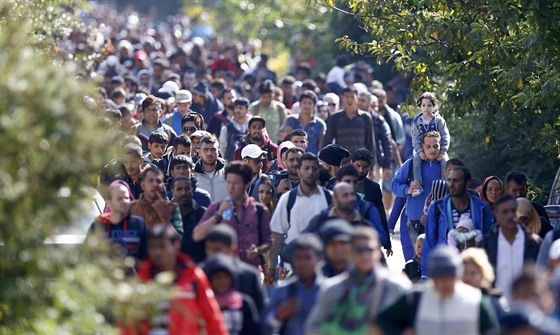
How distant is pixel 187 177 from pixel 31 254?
4.35 m

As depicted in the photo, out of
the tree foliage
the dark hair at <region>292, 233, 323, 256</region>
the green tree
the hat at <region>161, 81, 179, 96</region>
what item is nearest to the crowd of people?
the dark hair at <region>292, 233, 323, 256</region>

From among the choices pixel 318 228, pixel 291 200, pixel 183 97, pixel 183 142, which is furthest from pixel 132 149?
pixel 183 97

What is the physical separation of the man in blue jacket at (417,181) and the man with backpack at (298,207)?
2.59 metres

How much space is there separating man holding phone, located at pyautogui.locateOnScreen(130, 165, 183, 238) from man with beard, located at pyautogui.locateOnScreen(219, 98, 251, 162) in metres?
5.81

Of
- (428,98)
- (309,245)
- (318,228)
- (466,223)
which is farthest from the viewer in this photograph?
(428,98)

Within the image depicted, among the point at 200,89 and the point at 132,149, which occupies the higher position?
the point at 132,149

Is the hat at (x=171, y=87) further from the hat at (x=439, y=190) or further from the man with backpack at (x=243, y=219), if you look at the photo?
the man with backpack at (x=243, y=219)

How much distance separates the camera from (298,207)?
12.9m

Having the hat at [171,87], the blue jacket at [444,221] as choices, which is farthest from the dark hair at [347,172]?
the hat at [171,87]

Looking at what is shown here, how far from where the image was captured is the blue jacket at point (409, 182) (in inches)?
612

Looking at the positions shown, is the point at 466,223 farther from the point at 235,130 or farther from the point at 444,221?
the point at 235,130

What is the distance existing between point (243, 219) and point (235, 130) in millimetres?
6306

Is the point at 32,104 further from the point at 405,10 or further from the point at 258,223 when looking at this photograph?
the point at 405,10

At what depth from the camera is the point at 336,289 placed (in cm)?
959
